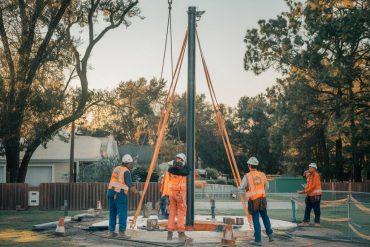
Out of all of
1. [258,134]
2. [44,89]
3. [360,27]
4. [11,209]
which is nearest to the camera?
[11,209]

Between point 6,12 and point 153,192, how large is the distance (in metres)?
12.8

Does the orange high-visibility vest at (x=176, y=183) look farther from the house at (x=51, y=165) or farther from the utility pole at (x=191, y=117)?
the house at (x=51, y=165)

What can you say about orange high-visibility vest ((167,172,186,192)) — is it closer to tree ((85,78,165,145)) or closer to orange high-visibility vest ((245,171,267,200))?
orange high-visibility vest ((245,171,267,200))

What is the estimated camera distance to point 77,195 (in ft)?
86.4

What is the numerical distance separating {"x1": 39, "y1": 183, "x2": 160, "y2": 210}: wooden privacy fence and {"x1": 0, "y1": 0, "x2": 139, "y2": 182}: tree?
11.0ft

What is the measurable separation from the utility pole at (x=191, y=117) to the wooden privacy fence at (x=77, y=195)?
11.7 m

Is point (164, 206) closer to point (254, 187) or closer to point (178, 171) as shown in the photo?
point (178, 171)

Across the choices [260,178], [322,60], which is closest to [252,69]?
[322,60]

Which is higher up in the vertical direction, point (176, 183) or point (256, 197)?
point (176, 183)

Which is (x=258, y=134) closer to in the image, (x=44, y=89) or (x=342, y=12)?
(x=342, y=12)

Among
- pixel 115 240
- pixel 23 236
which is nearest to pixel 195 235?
pixel 115 240

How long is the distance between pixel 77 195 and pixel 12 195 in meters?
3.19

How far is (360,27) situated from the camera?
31.4m

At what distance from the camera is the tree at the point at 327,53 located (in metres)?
32.3
